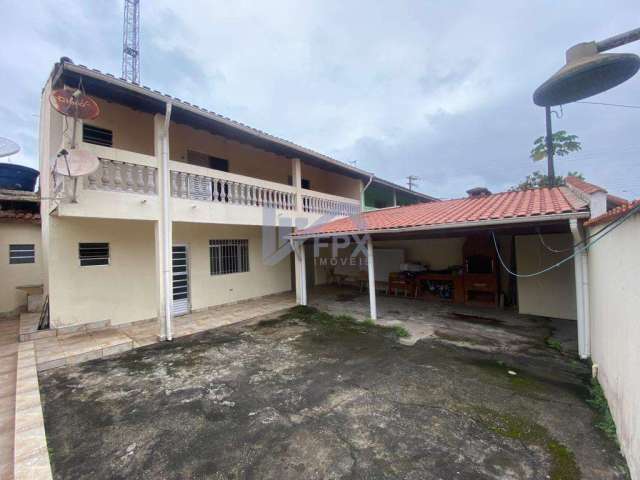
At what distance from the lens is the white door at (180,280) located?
28.6ft

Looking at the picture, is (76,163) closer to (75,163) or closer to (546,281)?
(75,163)

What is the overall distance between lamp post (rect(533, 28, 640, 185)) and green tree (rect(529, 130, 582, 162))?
17.3 metres

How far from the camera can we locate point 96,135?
7059mm

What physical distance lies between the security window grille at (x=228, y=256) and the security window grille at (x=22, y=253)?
19.7ft

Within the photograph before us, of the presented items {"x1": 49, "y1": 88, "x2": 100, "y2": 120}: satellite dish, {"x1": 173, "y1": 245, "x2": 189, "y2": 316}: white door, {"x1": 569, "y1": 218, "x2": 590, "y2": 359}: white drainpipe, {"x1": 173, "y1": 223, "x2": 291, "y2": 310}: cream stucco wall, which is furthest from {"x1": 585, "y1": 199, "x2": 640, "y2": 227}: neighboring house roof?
{"x1": 173, "y1": 245, "x2": 189, "y2": 316}: white door

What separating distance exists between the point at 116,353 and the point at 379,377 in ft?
18.0

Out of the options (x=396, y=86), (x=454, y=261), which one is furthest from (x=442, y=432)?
(x=396, y=86)

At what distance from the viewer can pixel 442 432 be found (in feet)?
10.6

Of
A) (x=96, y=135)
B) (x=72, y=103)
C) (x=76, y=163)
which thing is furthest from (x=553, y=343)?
(x=96, y=135)

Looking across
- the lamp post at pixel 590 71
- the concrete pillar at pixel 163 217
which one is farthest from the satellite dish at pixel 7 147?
the lamp post at pixel 590 71

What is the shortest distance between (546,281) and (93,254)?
12292 mm

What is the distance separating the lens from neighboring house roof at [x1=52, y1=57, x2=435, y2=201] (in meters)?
5.07

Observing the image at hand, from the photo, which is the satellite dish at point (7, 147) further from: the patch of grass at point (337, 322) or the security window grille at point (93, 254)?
the patch of grass at point (337, 322)

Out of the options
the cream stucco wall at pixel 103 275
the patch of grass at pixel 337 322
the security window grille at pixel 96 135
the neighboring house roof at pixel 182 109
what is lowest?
the patch of grass at pixel 337 322
